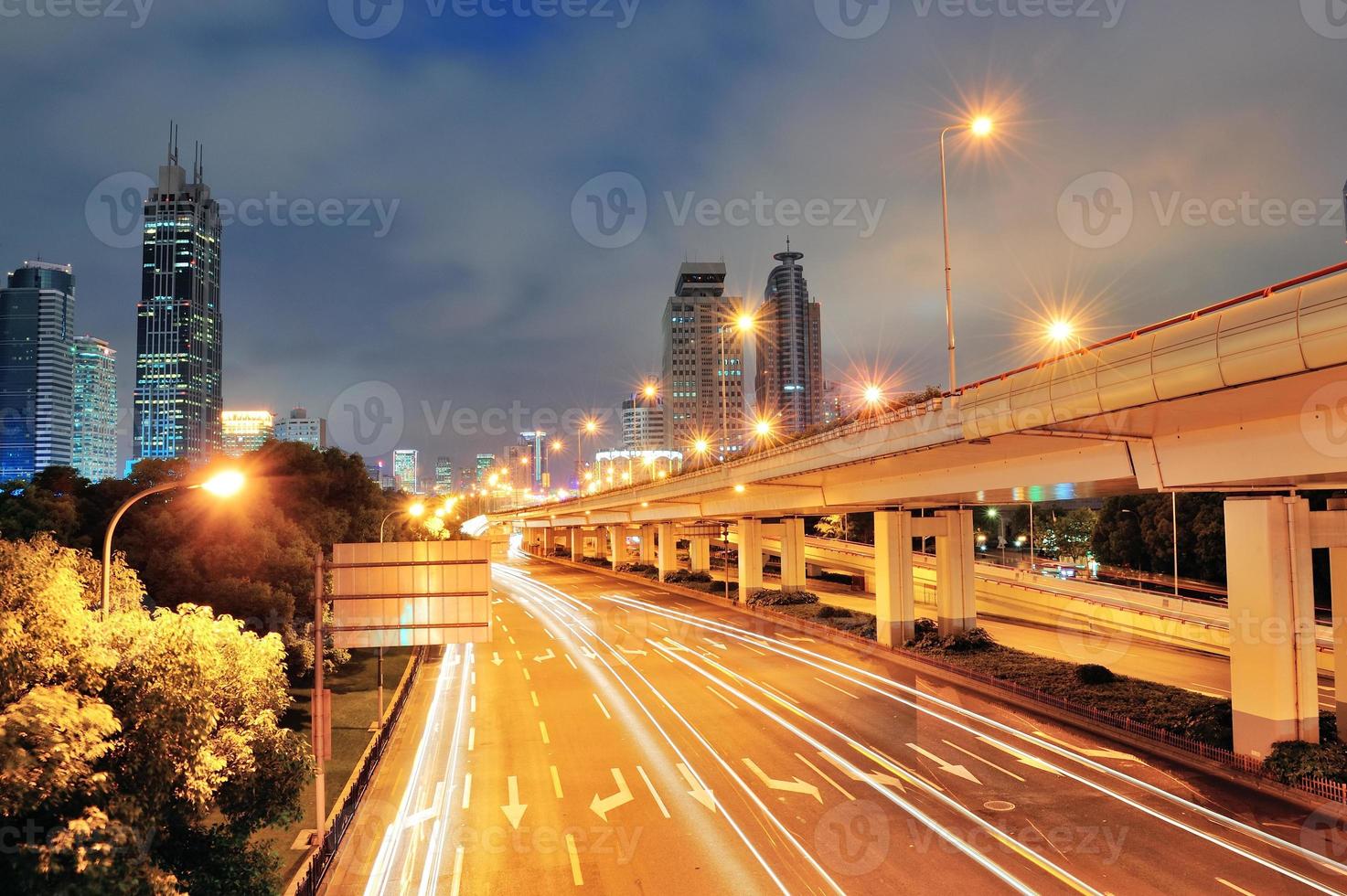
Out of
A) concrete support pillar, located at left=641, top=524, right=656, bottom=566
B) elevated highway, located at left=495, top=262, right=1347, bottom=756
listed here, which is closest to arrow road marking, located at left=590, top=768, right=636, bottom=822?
elevated highway, located at left=495, top=262, right=1347, bottom=756

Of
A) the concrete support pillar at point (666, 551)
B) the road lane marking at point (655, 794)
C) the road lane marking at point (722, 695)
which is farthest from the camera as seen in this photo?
the concrete support pillar at point (666, 551)

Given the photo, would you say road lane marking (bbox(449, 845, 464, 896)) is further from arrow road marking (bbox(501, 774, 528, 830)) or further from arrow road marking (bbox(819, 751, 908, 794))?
arrow road marking (bbox(819, 751, 908, 794))

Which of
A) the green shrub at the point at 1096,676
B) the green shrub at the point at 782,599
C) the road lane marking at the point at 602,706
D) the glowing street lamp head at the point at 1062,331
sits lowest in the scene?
the road lane marking at the point at 602,706

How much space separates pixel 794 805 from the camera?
1948 cm

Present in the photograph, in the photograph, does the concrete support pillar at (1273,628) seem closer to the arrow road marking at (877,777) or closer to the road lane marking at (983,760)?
the road lane marking at (983,760)

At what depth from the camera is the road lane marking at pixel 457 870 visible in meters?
15.4

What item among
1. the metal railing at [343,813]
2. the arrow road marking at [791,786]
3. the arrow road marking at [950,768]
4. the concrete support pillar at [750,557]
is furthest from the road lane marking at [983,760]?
the concrete support pillar at [750,557]

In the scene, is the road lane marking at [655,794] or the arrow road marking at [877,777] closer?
the road lane marking at [655,794]

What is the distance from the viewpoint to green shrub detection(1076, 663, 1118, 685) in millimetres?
29109

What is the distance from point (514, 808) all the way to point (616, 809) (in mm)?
2618

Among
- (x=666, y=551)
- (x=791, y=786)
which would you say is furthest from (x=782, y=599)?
(x=791, y=786)

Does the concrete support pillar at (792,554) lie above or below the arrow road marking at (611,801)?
above

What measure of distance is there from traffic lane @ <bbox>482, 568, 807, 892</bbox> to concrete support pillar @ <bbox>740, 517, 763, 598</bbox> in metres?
30.5

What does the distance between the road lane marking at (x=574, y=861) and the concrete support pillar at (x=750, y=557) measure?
46.8 m
